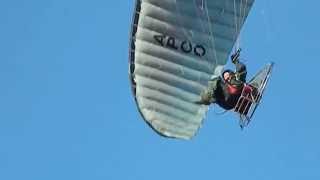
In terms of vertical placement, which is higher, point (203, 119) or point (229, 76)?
point (229, 76)

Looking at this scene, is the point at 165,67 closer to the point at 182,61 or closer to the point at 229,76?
the point at 182,61

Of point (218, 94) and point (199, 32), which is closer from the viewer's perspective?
point (218, 94)

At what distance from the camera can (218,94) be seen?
1970 cm

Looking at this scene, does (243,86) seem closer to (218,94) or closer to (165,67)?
(218,94)

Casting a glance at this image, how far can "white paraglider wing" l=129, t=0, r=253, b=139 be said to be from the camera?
20688 millimetres

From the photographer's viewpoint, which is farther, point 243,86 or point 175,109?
point 175,109

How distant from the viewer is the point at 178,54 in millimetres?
A: 21250

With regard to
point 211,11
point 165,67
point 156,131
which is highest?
point 211,11

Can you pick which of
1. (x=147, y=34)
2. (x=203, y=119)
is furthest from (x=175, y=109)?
(x=147, y=34)

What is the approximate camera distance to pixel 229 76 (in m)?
19.8

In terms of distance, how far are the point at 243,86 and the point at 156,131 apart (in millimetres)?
2736

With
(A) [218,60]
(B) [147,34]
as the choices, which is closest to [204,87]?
(A) [218,60]

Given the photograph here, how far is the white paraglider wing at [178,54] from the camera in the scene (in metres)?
20.7

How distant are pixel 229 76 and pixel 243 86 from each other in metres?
0.38
